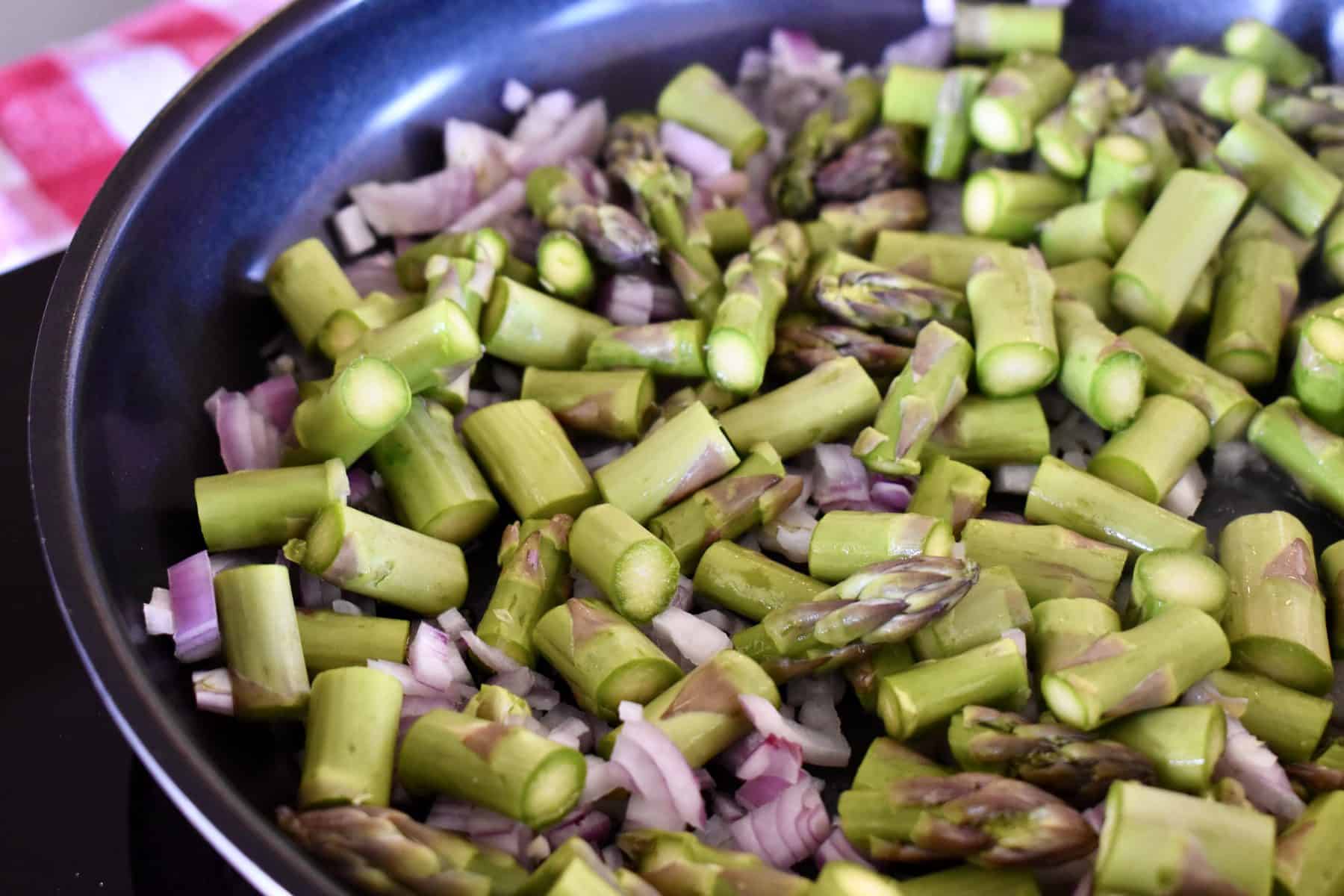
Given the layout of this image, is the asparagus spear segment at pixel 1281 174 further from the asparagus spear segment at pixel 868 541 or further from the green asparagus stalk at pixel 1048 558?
the asparagus spear segment at pixel 868 541

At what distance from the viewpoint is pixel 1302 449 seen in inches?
80.2

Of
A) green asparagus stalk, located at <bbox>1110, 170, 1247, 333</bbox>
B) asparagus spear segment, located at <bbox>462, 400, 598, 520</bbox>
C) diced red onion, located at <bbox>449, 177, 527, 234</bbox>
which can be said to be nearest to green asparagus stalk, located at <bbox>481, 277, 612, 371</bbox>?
asparagus spear segment, located at <bbox>462, 400, 598, 520</bbox>

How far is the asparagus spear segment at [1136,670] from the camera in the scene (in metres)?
1.60

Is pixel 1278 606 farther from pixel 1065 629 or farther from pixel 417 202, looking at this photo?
pixel 417 202

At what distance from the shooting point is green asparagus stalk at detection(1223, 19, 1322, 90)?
103 inches

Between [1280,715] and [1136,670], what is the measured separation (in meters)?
0.25

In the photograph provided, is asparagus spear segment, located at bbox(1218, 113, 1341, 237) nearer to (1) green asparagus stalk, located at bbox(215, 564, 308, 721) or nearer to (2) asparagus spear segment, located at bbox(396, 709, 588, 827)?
(2) asparagus spear segment, located at bbox(396, 709, 588, 827)

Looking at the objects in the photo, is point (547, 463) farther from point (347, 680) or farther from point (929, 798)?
point (929, 798)

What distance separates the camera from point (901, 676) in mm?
1666

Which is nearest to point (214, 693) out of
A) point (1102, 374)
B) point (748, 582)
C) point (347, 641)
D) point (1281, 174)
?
point (347, 641)

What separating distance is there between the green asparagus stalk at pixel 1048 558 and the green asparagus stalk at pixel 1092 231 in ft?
2.35

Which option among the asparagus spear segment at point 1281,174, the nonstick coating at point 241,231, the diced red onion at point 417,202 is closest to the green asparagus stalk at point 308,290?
the nonstick coating at point 241,231

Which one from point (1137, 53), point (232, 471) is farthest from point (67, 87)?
point (1137, 53)

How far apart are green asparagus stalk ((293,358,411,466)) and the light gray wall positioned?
9.88ft
